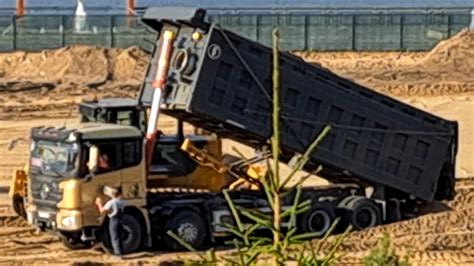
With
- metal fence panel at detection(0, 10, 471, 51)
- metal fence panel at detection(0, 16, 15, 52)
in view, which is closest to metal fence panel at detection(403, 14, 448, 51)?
metal fence panel at detection(0, 10, 471, 51)

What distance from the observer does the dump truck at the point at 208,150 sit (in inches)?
815

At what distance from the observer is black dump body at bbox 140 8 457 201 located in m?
20.9

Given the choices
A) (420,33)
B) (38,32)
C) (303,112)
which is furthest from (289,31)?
(303,112)

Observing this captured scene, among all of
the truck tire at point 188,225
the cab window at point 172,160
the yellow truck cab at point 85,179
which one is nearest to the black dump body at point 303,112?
the cab window at point 172,160

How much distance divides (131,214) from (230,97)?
2.17m

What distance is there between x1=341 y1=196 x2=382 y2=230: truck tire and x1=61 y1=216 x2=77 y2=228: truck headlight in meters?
4.54

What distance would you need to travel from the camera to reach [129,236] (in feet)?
69.6

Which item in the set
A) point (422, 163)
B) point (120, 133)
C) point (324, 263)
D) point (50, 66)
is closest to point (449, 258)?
point (422, 163)

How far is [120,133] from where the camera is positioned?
811 inches

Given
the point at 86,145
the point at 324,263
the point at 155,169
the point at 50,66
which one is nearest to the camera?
the point at 324,263

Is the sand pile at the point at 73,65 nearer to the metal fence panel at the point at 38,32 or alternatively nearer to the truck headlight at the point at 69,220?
the metal fence panel at the point at 38,32

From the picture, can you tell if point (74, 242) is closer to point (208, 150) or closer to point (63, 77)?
point (208, 150)

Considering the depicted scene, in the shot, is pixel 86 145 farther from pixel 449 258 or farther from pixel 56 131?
pixel 449 258

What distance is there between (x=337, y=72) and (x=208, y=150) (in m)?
21.3
